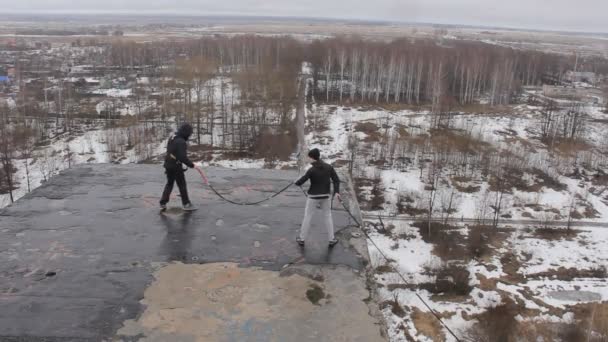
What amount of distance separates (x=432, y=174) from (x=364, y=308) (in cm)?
1786

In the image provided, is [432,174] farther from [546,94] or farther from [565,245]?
[546,94]

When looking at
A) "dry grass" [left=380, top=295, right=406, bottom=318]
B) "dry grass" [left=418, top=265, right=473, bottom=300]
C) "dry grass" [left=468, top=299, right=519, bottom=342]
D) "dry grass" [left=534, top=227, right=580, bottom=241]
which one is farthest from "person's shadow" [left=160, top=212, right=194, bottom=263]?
"dry grass" [left=534, top=227, right=580, bottom=241]

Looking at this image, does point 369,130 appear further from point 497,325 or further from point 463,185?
point 497,325

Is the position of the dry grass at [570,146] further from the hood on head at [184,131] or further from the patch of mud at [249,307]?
the patch of mud at [249,307]

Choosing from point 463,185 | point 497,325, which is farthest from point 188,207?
point 463,185

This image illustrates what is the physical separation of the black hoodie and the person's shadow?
61 centimetres

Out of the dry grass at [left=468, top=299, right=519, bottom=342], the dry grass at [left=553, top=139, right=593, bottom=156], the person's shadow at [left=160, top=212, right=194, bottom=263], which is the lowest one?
the dry grass at [left=468, top=299, right=519, bottom=342]

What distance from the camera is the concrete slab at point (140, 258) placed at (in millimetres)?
3547

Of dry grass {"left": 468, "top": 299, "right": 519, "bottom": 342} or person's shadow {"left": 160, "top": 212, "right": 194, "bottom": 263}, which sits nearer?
person's shadow {"left": 160, "top": 212, "right": 194, "bottom": 263}

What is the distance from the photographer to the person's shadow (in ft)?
15.0

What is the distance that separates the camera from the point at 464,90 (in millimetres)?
39031

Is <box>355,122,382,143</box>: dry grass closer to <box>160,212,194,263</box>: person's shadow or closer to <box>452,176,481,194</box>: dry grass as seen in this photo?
<box>452,176,481,194</box>: dry grass

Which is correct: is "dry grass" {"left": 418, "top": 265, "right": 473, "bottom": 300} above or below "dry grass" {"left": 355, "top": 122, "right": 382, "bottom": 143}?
below

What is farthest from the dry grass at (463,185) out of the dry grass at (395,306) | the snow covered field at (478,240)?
the dry grass at (395,306)
